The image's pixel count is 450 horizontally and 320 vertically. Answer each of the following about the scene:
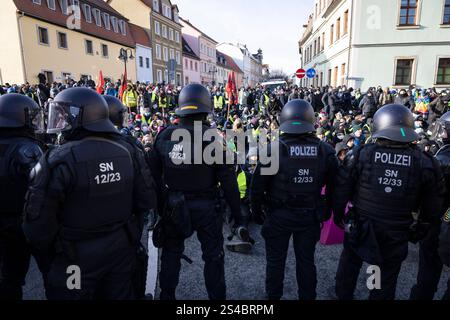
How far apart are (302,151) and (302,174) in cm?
21

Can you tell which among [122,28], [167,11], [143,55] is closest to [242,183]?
[122,28]

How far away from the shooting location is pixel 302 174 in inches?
108

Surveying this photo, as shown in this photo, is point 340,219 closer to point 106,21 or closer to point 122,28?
point 106,21

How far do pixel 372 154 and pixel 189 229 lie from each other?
171 centimetres

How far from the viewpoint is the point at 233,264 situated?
12.4 ft

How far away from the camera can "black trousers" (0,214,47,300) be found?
2.52 metres

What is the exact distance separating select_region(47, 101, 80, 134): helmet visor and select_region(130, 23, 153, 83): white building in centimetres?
3397

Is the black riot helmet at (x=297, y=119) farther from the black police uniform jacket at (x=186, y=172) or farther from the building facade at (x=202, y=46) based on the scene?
the building facade at (x=202, y=46)

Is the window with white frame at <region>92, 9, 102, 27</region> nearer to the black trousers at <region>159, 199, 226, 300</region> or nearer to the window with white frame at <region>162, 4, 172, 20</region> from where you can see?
the window with white frame at <region>162, 4, 172, 20</region>

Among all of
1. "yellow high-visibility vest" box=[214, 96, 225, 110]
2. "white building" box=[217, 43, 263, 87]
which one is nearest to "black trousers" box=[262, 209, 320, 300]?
"yellow high-visibility vest" box=[214, 96, 225, 110]

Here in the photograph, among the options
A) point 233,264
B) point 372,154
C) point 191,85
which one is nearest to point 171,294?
point 233,264

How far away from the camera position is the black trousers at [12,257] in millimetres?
2521

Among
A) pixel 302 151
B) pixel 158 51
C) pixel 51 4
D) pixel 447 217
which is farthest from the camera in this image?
pixel 158 51

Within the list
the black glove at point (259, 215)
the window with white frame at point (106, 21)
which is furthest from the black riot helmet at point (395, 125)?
the window with white frame at point (106, 21)
